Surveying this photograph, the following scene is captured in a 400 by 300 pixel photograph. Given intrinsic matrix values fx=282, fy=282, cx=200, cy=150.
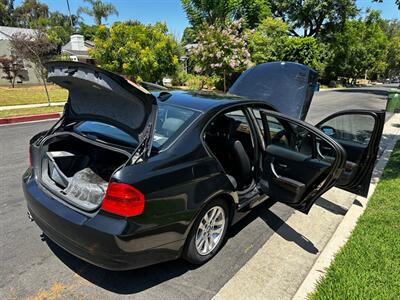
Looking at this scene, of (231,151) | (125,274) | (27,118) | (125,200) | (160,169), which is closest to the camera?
(125,200)


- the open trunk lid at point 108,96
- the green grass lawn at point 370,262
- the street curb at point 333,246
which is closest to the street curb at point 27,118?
the open trunk lid at point 108,96

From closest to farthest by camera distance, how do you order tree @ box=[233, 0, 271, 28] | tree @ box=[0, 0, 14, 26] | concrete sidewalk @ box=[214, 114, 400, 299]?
concrete sidewalk @ box=[214, 114, 400, 299] → tree @ box=[233, 0, 271, 28] → tree @ box=[0, 0, 14, 26]

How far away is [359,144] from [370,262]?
5.29ft

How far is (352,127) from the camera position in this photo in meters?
3.96

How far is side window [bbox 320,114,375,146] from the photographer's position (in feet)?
12.0

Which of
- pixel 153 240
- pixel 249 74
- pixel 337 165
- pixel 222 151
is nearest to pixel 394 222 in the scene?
pixel 337 165

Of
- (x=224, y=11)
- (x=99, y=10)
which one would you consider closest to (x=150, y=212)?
(x=224, y=11)

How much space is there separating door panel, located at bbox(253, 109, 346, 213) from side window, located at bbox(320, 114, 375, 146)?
3.26ft

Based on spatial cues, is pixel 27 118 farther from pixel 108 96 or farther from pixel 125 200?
pixel 125 200

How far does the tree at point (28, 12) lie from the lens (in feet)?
219

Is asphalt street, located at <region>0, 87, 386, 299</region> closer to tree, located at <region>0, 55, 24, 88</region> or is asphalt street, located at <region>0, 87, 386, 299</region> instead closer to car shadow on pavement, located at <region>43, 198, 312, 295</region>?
car shadow on pavement, located at <region>43, 198, 312, 295</region>

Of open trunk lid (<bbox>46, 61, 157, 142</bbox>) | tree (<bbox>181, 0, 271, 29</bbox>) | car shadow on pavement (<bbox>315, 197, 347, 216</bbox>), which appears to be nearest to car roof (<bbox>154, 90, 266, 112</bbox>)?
open trunk lid (<bbox>46, 61, 157, 142</bbox>)

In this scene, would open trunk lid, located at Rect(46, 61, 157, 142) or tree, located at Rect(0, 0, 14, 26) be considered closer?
open trunk lid, located at Rect(46, 61, 157, 142)

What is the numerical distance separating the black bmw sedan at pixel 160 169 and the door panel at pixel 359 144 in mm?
15
